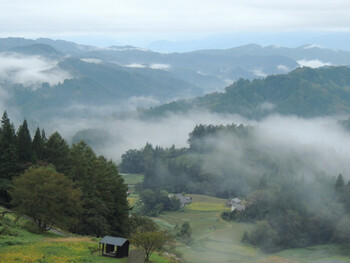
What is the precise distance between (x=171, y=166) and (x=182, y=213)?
1648 inches

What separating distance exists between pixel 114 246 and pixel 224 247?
5399 centimetres

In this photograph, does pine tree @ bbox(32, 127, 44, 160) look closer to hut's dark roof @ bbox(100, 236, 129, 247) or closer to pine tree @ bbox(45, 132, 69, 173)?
pine tree @ bbox(45, 132, 69, 173)

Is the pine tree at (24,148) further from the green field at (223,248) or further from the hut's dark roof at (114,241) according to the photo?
the green field at (223,248)

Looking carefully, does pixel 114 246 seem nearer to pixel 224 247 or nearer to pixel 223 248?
pixel 223 248

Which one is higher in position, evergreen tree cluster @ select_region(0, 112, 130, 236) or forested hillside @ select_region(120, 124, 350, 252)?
evergreen tree cluster @ select_region(0, 112, 130, 236)

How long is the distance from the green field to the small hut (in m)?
34.0

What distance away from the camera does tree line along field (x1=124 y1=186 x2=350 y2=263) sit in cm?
8159

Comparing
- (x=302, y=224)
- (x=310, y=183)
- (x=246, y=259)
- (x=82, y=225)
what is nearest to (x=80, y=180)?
(x=82, y=225)

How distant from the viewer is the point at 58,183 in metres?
43.2

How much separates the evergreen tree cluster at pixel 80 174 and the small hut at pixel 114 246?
10512 millimetres

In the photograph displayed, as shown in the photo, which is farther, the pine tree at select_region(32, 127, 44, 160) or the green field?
the green field

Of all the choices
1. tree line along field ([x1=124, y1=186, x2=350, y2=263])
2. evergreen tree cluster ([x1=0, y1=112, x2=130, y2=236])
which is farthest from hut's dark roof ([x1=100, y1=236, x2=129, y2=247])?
tree line along field ([x1=124, y1=186, x2=350, y2=263])

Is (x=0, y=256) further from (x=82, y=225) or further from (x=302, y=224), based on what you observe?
(x=302, y=224)

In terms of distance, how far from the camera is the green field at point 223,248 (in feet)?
267
